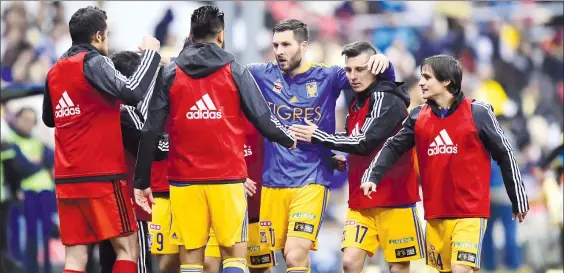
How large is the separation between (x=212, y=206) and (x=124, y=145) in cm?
118

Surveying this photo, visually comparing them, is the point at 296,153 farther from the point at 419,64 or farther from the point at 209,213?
the point at 419,64

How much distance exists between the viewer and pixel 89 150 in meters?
7.44

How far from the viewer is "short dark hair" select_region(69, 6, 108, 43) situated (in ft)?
24.6

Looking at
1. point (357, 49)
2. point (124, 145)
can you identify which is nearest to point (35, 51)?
point (124, 145)

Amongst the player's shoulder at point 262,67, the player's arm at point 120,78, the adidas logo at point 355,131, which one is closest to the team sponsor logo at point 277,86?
the player's shoulder at point 262,67

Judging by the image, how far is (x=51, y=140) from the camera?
12.1m

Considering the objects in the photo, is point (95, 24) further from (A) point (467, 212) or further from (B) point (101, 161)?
(A) point (467, 212)

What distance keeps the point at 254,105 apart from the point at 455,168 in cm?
147

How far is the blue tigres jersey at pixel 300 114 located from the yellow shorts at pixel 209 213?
80cm

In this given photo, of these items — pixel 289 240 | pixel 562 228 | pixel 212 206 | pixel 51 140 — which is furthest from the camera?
pixel 562 228

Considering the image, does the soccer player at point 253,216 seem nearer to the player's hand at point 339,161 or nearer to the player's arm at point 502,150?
the player's hand at point 339,161

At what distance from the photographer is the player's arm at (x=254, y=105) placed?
731 cm

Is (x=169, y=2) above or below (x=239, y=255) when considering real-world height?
above

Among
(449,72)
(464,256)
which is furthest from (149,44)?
(464,256)
